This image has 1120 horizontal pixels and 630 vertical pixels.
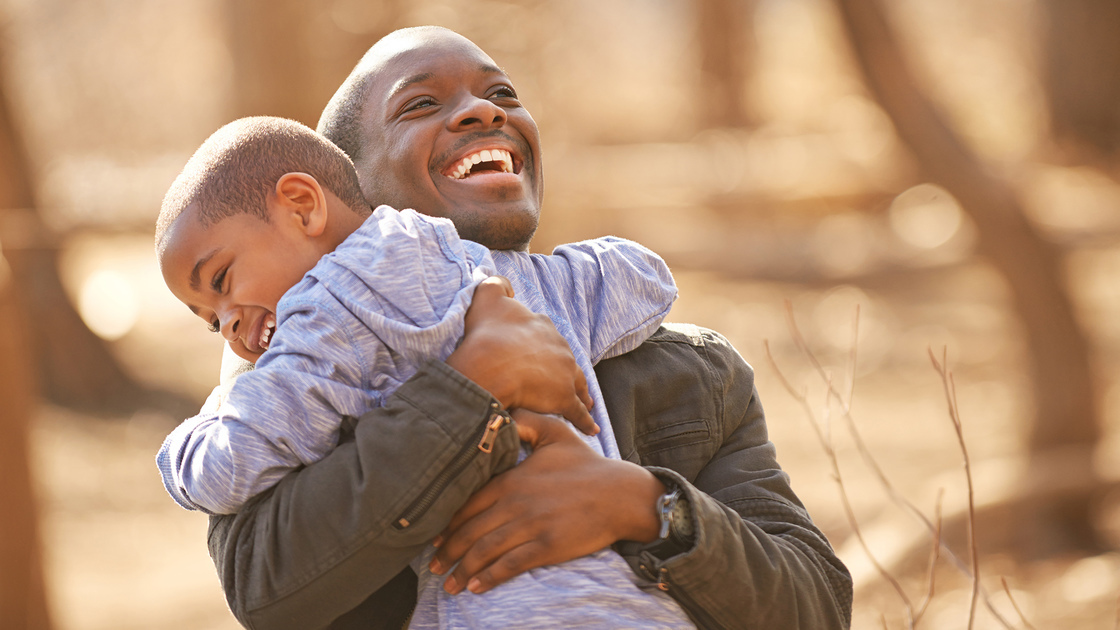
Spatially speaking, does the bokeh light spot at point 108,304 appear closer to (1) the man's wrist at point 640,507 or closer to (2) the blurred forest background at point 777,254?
(2) the blurred forest background at point 777,254

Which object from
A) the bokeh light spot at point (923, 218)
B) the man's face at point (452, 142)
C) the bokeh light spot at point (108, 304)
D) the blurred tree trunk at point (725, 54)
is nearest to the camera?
the man's face at point (452, 142)

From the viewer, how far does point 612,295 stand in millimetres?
1770

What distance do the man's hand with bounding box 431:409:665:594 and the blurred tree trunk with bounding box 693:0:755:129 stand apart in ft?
50.0

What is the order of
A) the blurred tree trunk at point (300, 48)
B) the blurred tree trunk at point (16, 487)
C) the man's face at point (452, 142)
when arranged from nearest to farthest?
1. the man's face at point (452, 142)
2. the blurred tree trunk at point (16, 487)
3. the blurred tree trunk at point (300, 48)

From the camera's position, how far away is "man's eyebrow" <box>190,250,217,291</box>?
5.26ft

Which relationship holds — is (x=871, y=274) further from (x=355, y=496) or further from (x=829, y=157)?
(x=355, y=496)

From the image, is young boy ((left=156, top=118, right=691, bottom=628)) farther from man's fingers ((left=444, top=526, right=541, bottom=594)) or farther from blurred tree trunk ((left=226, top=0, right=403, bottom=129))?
blurred tree trunk ((left=226, top=0, right=403, bottom=129))

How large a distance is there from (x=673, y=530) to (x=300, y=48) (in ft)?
19.6

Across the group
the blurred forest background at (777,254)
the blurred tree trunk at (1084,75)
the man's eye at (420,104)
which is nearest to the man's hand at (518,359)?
the man's eye at (420,104)

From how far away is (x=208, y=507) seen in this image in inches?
56.1

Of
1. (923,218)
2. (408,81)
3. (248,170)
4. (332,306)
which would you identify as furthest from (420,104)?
(923,218)

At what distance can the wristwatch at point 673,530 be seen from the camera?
1.47 m

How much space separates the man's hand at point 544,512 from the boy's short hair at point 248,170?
570 millimetres

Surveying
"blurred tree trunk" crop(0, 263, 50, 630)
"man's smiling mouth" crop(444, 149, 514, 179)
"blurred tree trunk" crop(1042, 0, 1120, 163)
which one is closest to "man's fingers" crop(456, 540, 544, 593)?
"man's smiling mouth" crop(444, 149, 514, 179)
